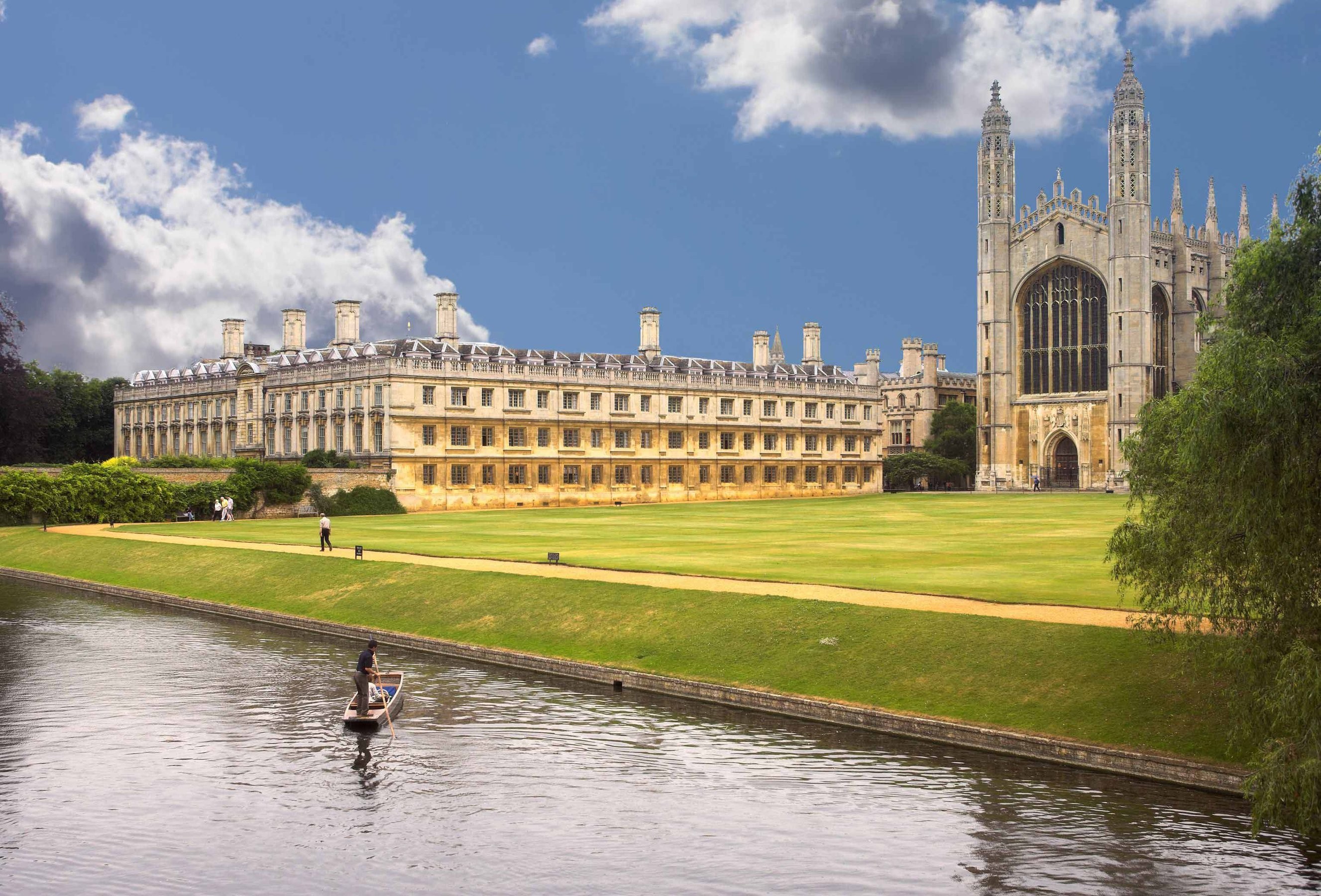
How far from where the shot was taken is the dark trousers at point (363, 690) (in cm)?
2136

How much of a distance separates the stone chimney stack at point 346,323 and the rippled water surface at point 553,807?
66.0 m

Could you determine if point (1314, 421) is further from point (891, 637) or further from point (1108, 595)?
point (1108, 595)

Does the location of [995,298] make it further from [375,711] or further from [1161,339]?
[375,711]

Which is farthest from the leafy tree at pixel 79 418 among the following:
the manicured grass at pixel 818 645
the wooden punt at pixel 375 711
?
the wooden punt at pixel 375 711

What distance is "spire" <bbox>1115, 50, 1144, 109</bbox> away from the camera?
102438 millimetres

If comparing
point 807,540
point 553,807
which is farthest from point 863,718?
point 807,540

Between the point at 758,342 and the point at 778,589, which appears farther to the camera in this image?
the point at 758,342

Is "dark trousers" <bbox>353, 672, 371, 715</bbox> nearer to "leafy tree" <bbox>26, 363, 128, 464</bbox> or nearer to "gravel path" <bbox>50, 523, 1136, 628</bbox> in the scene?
"gravel path" <bbox>50, 523, 1136, 628</bbox>

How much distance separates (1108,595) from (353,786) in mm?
16430

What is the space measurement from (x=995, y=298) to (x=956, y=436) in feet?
47.7

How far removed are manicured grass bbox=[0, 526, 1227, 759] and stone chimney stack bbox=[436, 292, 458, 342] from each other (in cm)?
4875

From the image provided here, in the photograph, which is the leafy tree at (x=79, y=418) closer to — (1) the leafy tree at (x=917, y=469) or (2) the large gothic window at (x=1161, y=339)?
(1) the leafy tree at (x=917, y=469)

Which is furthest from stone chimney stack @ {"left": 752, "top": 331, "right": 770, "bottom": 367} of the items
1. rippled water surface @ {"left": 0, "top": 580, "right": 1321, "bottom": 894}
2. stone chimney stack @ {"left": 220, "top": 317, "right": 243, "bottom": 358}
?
rippled water surface @ {"left": 0, "top": 580, "right": 1321, "bottom": 894}

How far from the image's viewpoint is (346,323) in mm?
89125
